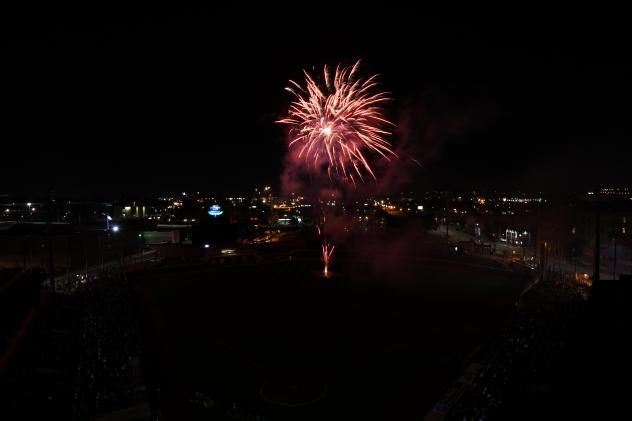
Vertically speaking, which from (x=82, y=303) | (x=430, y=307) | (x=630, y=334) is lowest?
(x=430, y=307)

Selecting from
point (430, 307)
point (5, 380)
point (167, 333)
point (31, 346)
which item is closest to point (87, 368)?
point (31, 346)

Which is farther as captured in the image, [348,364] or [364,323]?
[364,323]

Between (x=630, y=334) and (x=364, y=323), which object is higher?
(x=630, y=334)

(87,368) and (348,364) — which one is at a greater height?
(87,368)

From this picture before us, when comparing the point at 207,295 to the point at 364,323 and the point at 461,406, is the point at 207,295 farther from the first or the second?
the point at 461,406

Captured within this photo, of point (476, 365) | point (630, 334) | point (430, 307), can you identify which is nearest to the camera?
point (630, 334)

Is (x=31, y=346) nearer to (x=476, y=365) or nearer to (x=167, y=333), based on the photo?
(x=167, y=333)

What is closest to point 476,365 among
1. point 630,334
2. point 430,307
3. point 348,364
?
point 348,364

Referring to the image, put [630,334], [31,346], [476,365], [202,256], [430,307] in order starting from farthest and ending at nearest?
[202,256], [430,307], [476,365], [31,346], [630,334]

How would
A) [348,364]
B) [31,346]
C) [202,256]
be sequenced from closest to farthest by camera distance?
[31,346]
[348,364]
[202,256]
